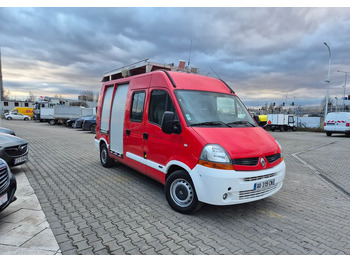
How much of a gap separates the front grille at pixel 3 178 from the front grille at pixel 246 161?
3310 millimetres

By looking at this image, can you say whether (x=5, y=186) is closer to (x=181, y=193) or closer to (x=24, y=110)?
(x=181, y=193)

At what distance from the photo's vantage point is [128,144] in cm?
546

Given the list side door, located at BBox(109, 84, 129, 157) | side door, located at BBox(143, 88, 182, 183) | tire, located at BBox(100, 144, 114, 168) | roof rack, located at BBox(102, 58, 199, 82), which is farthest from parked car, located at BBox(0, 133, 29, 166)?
side door, located at BBox(143, 88, 182, 183)

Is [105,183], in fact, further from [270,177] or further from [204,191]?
[270,177]

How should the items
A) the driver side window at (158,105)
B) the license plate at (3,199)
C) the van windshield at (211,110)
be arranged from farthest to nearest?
the driver side window at (158,105)
the van windshield at (211,110)
the license plate at (3,199)

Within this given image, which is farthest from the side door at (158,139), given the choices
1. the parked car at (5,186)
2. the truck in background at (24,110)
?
the truck in background at (24,110)

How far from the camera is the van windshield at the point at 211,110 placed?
13.0 ft

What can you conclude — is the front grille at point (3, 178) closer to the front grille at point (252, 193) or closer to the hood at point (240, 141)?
the hood at point (240, 141)

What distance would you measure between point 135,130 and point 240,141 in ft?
7.85

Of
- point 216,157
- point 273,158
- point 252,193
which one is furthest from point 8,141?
point 273,158

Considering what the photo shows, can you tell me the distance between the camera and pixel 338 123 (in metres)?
19.5

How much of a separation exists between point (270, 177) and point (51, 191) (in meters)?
4.26

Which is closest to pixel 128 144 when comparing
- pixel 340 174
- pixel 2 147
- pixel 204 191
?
pixel 204 191

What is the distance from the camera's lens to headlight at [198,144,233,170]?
11.1 feet
